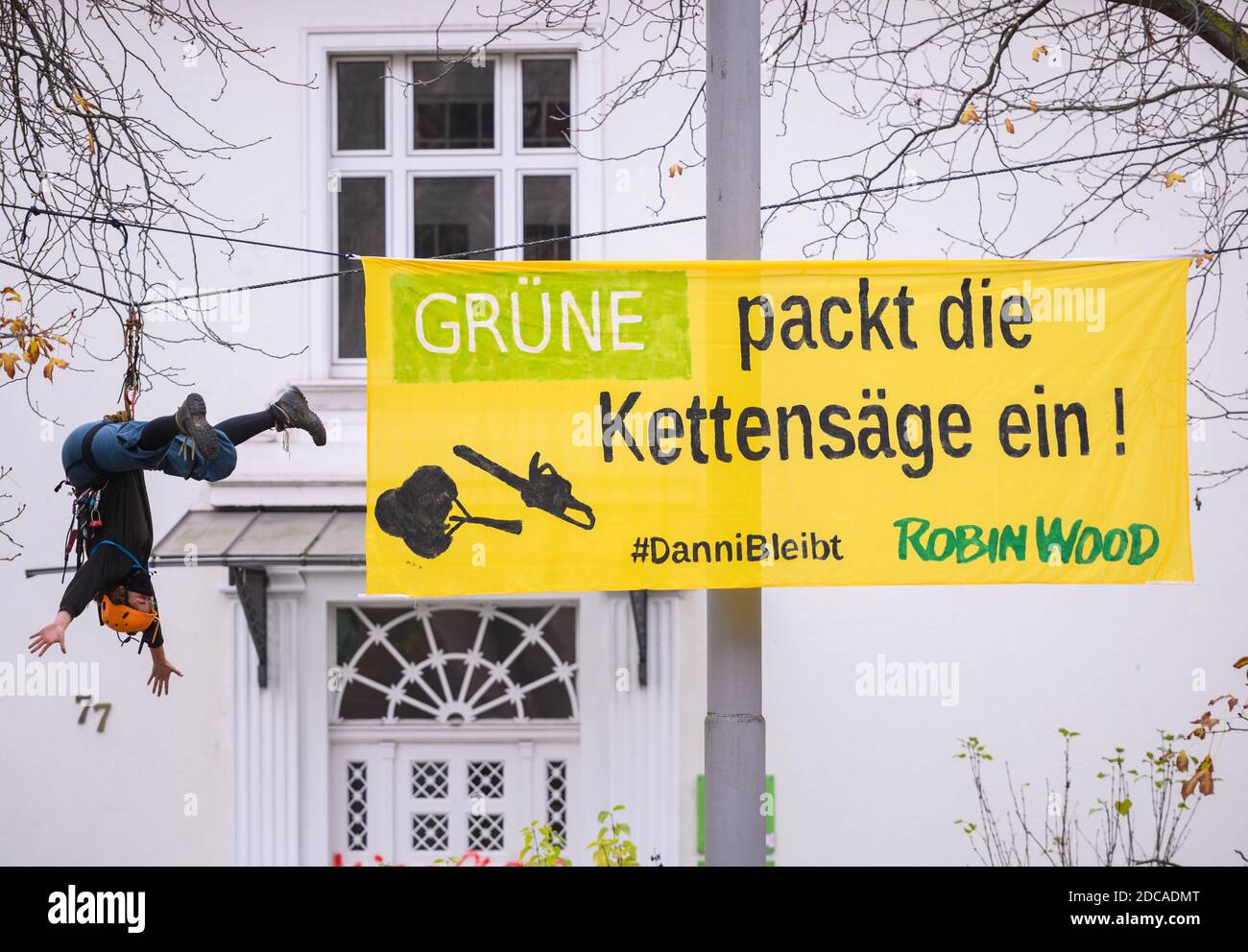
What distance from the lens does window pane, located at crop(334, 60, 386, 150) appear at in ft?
27.9

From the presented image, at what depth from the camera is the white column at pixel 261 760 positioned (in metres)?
8.20

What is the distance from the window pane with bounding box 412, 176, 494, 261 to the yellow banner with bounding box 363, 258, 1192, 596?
3791 mm

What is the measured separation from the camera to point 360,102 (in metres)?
8.54

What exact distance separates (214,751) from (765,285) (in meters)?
5.21

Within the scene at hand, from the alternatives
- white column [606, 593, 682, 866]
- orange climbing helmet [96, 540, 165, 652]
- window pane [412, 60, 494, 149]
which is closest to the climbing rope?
orange climbing helmet [96, 540, 165, 652]

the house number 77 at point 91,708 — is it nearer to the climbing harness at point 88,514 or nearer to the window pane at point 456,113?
the climbing harness at point 88,514

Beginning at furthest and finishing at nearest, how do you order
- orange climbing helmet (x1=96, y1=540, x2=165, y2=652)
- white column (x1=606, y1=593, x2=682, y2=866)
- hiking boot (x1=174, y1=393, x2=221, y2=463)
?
white column (x1=606, y1=593, x2=682, y2=866) → orange climbing helmet (x1=96, y1=540, x2=165, y2=652) → hiking boot (x1=174, y1=393, x2=221, y2=463)

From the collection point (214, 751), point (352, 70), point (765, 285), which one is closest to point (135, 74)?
point (352, 70)

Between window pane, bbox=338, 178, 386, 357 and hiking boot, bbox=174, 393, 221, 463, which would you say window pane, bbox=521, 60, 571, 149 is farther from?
hiking boot, bbox=174, 393, 221, 463

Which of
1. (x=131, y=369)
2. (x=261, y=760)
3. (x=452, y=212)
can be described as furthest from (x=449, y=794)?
(x=131, y=369)

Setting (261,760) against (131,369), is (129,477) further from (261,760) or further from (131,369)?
(261,760)

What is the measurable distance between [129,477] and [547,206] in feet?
13.9

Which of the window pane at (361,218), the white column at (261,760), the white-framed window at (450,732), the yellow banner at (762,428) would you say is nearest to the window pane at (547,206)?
the window pane at (361,218)

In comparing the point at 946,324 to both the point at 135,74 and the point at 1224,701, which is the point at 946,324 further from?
the point at 135,74
